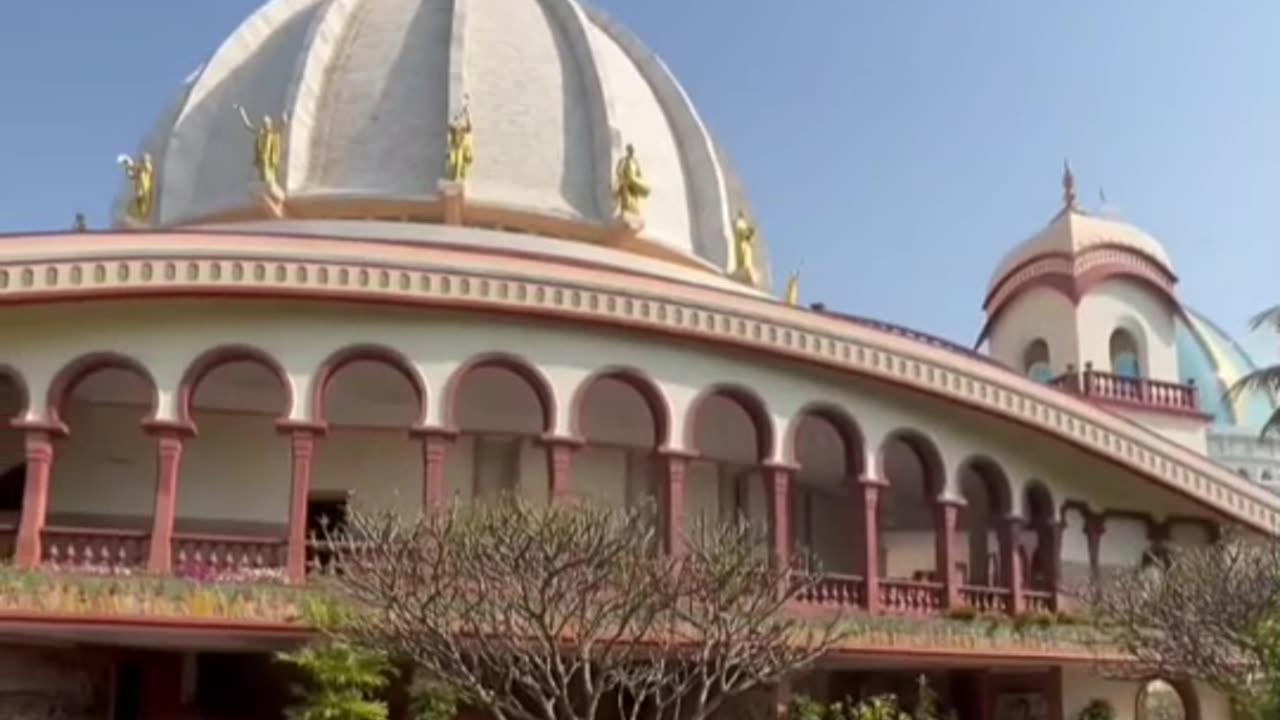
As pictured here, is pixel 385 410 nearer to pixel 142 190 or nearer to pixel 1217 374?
pixel 142 190

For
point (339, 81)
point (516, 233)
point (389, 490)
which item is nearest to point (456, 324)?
point (389, 490)

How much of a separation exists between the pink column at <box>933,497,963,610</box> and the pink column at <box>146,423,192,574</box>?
10.0 m

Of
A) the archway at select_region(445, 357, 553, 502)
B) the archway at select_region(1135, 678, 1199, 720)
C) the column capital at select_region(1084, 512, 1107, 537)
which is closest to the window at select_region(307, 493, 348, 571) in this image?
the archway at select_region(445, 357, 553, 502)

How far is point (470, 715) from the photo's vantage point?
17.2 meters

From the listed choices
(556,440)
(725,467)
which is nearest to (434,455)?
(556,440)

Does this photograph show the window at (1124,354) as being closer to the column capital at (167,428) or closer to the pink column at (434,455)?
the pink column at (434,455)

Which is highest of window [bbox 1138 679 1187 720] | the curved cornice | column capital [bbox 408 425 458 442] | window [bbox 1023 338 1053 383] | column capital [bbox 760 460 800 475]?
window [bbox 1023 338 1053 383]

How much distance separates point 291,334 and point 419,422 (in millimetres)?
1900

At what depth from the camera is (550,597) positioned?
40.4ft

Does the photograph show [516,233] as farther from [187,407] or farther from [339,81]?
[187,407]

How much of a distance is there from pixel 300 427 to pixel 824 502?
9.79m

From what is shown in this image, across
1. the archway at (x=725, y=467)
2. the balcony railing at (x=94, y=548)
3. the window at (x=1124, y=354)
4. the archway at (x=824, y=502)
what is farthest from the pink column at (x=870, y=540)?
the window at (x=1124, y=354)

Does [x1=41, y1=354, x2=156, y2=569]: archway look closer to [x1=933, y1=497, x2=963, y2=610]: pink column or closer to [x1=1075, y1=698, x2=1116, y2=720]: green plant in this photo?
[x1=933, y1=497, x2=963, y2=610]: pink column

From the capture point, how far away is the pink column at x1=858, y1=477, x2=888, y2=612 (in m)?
19.1
